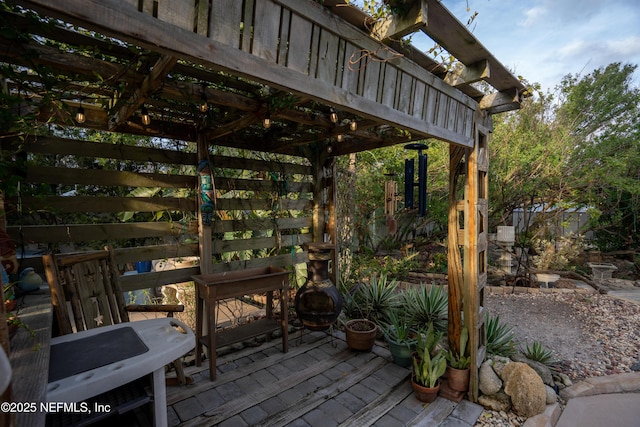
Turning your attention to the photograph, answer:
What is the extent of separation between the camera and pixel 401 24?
1.44 meters

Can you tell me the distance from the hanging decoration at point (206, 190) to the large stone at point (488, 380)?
2893mm

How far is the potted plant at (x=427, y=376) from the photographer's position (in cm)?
253

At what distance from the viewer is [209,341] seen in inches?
105

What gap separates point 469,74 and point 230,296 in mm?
2571

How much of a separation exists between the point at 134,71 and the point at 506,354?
391cm

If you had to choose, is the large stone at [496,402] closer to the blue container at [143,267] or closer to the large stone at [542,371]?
the large stone at [542,371]

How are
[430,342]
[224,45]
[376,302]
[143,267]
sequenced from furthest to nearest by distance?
1. [143,267]
2. [376,302]
3. [430,342]
4. [224,45]

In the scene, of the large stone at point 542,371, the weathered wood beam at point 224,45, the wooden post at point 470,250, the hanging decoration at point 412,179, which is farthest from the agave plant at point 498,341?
the weathered wood beam at point 224,45

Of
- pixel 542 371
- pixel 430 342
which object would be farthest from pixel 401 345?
pixel 542 371

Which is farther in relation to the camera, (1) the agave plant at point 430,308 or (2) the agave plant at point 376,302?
(2) the agave plant at point 376,302

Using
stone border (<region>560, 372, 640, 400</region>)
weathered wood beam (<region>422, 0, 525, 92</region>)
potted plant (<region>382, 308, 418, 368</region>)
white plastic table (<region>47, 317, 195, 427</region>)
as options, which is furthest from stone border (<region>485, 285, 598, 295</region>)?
white plastic table (<region>47, 317, 195, 427</region>)

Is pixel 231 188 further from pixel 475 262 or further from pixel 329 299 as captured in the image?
pixel 475 262

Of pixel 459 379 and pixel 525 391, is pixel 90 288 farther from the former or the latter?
pixel 525 391

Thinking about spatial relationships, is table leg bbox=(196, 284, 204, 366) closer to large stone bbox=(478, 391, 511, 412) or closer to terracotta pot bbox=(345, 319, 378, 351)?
terracotta pot bbox=(345, 319, 378, 351)
